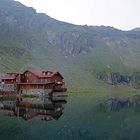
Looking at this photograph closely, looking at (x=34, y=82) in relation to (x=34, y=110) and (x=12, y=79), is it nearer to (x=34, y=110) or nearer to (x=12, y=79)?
(x=12, y=79)

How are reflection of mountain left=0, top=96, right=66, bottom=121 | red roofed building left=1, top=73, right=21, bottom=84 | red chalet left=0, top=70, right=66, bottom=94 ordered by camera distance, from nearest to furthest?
reflection of mountain left=0, top=96, right=66, bottom=121
red chalet left=0, top=70, right=66, bottom=94
red roofed building left=1, top=73, right=21, bottom=84

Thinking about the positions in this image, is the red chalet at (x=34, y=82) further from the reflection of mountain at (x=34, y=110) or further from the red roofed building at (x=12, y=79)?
the reflection of mountain at (x=34, y=110)

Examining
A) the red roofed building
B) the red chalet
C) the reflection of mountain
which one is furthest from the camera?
the red roofed building

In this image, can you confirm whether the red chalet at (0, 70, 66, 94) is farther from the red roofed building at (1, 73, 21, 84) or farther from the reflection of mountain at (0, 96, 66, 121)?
the reflection of mountain at (0, 96, 66, 121)

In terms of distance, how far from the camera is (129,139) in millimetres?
54031

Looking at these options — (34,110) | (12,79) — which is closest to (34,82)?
(12,79)

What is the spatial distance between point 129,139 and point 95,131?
30.5 ft

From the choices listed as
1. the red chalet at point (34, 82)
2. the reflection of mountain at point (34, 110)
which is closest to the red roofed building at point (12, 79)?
the red chalet at point (34, 82)

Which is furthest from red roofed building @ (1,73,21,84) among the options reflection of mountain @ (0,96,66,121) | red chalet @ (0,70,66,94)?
reflection of mountain @ (0,96,66,121)

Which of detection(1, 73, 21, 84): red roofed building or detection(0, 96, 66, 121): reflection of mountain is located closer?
detection(0, 96, 66, 121): reflection of mountain

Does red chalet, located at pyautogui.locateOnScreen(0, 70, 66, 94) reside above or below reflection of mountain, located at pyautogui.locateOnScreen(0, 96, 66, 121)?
above

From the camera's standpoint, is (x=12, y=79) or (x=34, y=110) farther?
(x=12, y=79)

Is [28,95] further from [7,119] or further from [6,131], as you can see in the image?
[6,131]

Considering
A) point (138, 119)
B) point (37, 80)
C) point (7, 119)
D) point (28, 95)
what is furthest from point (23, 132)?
point (37, 80)
